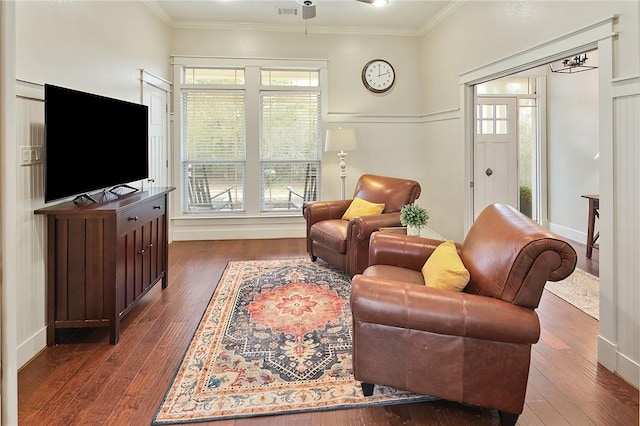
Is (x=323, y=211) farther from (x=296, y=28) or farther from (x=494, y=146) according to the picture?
(x=494, y=146)

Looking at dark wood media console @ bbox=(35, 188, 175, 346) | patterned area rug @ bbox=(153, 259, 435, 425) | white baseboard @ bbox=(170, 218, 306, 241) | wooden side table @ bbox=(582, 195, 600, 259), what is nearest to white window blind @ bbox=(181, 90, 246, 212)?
white baseboard @ bbox=(170, 218, 306, 241)

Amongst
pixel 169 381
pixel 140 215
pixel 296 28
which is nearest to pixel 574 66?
pixel 296 28

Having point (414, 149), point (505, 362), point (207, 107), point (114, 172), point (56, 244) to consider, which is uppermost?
point (207, 107)

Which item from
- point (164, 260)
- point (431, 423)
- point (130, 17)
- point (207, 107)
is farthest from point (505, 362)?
point (207, 107)

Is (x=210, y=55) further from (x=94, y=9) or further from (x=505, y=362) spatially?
(x=505, y=362)

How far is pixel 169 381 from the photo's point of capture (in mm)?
2170

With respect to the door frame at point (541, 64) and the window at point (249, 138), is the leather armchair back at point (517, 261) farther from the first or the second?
the window at point (249, 138)

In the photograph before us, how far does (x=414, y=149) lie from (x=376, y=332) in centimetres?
458

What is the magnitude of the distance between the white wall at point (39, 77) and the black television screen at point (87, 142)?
77 millimetres

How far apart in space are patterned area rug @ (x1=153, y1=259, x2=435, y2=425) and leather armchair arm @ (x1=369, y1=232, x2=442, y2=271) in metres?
0.59

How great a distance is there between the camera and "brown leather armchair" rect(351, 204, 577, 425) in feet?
5.48

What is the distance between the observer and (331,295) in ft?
11.4

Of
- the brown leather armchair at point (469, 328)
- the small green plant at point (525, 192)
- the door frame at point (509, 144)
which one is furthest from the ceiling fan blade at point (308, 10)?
the small green plant at point (525, 192)

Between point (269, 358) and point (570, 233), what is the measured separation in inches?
201
